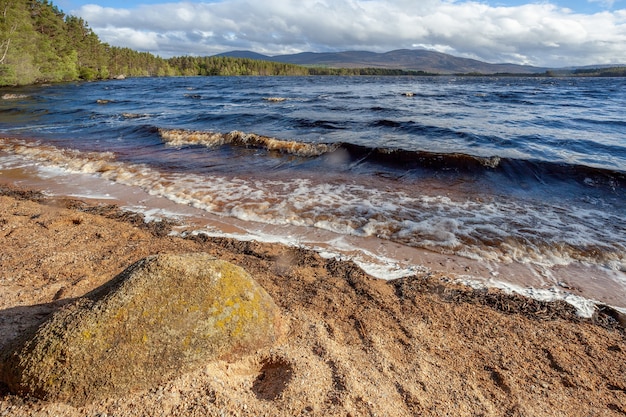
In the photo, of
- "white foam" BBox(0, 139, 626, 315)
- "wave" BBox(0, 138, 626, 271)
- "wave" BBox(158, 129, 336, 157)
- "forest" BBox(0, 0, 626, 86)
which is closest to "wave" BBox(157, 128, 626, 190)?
"wave" BBox(158, 129, 336, 157)

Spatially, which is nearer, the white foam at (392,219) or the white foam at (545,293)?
the white foam at (545,293)

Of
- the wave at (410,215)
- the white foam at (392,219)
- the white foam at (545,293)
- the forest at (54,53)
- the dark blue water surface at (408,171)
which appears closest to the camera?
the white foam at (545,293)

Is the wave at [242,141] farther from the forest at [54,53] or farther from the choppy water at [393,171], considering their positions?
the forest at [54,53]

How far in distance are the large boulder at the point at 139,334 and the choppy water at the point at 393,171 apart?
11.5ft

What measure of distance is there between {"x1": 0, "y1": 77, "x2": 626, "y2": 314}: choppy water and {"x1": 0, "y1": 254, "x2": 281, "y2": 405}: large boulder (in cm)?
351

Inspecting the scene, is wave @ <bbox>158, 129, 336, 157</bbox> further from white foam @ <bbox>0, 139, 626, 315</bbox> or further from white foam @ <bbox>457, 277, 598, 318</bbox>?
white foam @ <bbox>457, 277, 598, 318</bbox>

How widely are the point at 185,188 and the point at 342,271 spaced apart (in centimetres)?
518

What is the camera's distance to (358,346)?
10.4 ft

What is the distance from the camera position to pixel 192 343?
2.50 metres

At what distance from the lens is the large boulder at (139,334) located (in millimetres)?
2234

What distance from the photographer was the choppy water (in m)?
6.03

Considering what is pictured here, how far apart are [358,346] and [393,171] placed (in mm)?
8236

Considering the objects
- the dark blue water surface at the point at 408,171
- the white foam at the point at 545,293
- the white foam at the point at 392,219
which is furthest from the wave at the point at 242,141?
the white foam at the point at 545,293

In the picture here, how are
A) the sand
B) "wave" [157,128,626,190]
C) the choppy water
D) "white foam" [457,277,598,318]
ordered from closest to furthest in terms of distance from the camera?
the sand
"white foam" [457,277,598,318]
the choppy water
"wave" [157,128,626,190]
